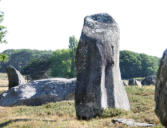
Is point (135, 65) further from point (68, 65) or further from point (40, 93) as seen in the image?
point (40, 93)

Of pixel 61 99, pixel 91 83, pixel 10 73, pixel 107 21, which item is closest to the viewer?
pixel 91 83

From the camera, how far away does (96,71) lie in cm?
1254

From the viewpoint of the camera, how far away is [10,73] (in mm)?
28250

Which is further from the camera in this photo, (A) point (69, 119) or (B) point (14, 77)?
(B) point (14, 77)

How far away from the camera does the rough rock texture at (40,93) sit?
2185 centimetres

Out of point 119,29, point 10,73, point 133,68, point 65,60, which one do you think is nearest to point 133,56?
point 133,68

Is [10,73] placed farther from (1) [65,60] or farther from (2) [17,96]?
(1) [65,60]

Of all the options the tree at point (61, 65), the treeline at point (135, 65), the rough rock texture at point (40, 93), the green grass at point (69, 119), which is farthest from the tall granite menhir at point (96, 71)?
the treeline at point (135, 65)

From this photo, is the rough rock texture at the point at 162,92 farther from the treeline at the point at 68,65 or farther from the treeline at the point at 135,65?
the treeline at the point at 135,65

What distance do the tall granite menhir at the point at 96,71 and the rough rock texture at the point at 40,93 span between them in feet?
30.3

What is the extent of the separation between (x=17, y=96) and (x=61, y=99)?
342 centimetres

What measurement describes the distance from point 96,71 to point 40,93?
1070 cm

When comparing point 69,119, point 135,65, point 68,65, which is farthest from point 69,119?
point 135,65

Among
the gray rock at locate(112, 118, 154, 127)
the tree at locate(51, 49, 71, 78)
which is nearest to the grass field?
the gray rock at locate(112, 118, 154, 127)
